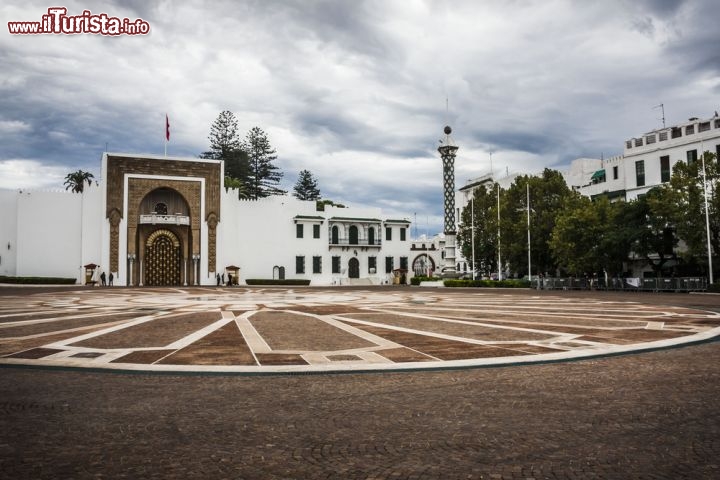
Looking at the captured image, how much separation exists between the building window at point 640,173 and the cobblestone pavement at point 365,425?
47865 millimetres

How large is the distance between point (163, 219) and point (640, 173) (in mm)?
46599

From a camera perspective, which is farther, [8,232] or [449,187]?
[8,232]

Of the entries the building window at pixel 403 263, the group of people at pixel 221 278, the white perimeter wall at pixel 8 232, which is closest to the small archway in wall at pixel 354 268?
the building window at pixel 403 263

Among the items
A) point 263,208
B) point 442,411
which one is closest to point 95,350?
point 442,411

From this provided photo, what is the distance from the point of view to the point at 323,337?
12031 millimetres

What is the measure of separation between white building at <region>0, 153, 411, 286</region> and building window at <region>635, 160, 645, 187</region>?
28.4 meters

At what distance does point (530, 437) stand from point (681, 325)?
38.1ft

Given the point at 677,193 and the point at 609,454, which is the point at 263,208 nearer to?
the point at 677,193

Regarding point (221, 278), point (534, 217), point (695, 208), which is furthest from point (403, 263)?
point (695, 208)

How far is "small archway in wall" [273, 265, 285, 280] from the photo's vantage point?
60469 millimetres

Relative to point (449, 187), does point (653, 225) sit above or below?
below

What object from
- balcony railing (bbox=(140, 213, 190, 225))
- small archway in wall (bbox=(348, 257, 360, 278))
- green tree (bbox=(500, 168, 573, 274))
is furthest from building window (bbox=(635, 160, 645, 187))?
balcony railing (bbox=(140, 213, 190, 225))

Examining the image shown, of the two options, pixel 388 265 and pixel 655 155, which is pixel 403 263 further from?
pixel 655 155

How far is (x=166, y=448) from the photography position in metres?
4.54
